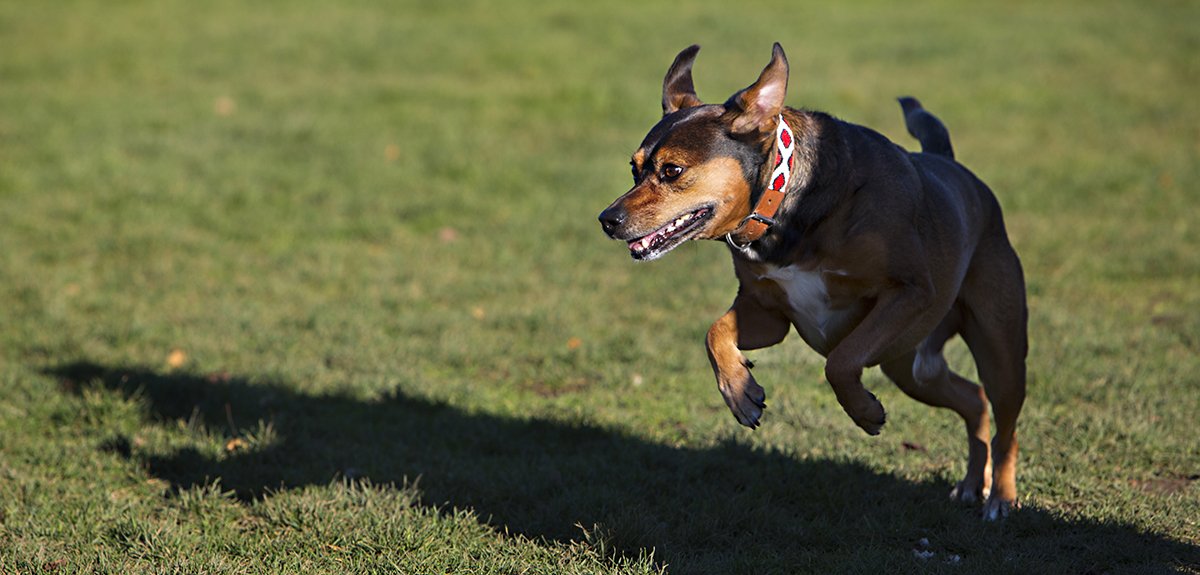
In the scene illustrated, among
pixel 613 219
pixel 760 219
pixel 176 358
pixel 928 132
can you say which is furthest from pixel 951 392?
pixel 176 358

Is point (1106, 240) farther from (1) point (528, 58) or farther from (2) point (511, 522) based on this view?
(1) point (528, 58)

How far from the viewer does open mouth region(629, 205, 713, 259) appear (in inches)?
192

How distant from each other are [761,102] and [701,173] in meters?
0.37

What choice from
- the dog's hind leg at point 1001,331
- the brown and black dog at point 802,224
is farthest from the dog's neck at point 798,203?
the dog's hind leg at point 1001,331

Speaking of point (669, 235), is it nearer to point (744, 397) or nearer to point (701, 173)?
point (701, 173)

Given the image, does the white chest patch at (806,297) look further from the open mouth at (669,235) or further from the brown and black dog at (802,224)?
the open mouth at (669,235)

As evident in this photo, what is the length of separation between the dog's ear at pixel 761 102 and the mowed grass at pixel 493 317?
5.91 ft

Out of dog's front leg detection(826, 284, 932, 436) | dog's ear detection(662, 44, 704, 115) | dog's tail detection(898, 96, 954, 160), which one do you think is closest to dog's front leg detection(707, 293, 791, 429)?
dog's front leg detection(826, 284, 932, 436)

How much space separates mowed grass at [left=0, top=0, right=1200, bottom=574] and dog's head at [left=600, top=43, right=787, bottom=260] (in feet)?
4.57

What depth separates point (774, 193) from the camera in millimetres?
5039

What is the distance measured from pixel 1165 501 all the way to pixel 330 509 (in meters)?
3.89

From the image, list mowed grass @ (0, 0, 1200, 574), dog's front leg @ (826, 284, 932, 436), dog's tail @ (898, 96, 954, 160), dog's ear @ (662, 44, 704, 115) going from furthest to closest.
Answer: dog's tail @ (898, 96, 954, 160), mowed grass @ (0, 0, 1200, 574), dog's ear @ (662, 44, 704, 115), dog's front leg @ (826, 284, 932, 436)

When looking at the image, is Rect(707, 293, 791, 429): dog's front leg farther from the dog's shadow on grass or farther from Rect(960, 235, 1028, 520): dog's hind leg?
Rect(960, 235, 1028, 520): dog's hind leg

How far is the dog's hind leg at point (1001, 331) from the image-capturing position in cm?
596
